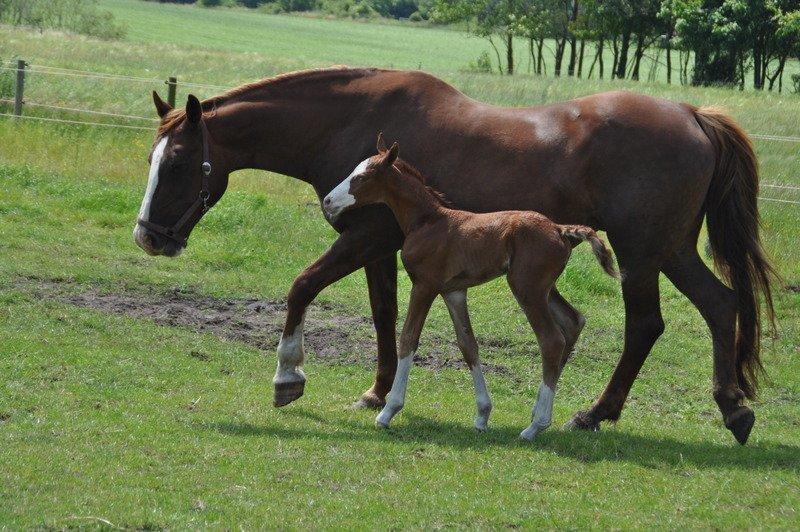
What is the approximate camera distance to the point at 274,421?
697 centimetres

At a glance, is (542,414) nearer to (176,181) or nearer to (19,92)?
(176,181)

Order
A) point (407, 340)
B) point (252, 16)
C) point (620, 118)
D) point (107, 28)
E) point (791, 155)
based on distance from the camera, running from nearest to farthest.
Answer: point (407, 340), point (620, 118), point (791, 155), point (107, 28), point (252, 16)

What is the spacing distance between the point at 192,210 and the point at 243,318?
9.57 ft

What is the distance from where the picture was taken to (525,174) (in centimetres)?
717

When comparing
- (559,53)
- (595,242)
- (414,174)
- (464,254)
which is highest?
(559,53)

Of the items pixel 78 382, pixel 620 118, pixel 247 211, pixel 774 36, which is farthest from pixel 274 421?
pixel 774 36

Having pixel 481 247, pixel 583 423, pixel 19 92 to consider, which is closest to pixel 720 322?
pixel 583 423

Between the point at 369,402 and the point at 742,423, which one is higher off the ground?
the point at 742,423

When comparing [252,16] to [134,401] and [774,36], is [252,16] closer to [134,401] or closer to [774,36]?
[774,36]

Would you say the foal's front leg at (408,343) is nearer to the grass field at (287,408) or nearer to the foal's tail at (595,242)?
the grass field at (287,408)

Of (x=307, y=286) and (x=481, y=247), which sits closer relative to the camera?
(x=481, y=247)

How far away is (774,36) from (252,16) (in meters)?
53.1

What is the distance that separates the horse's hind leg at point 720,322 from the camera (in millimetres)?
7031

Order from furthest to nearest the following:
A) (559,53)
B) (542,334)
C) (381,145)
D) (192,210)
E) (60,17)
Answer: (559,53), (60,17), (192,210), (381,145), (542,334)
